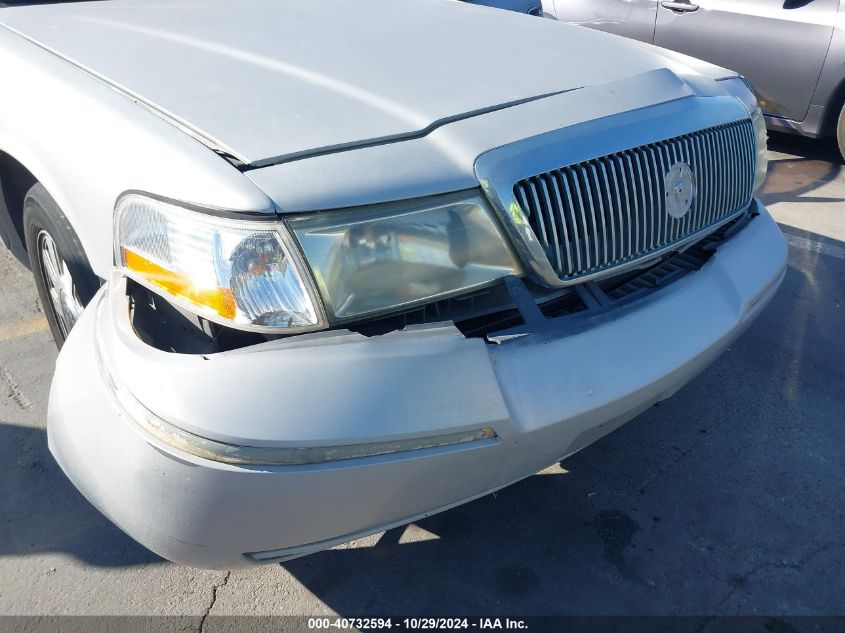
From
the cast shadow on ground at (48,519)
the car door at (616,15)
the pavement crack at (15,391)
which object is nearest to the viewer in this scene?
the cast shadow on ground at (48,519)

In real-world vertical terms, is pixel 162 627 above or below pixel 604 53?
below

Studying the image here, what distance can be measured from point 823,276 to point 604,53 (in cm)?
214

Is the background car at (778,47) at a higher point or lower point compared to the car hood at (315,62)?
lower

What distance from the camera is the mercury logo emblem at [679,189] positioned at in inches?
83.9

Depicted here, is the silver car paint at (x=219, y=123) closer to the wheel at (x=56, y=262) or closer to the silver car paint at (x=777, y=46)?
the wheel at (x=56, y=262)

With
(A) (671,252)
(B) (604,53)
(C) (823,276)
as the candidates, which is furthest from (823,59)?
(A) (671,252)

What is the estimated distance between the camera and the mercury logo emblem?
2.13 meters

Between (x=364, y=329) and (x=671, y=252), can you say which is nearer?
(x=364, y=329)

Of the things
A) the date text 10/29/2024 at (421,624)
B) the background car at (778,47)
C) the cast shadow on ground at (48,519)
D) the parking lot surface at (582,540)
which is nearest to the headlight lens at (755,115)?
the parking lot surface at (582,540)

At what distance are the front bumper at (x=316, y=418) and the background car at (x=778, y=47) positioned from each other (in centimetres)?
434

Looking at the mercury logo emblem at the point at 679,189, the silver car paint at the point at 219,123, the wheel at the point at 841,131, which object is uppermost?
the silver car paint at the point at 219,123

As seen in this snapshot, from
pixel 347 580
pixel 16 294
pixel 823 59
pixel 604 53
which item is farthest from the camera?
pixel 823 59

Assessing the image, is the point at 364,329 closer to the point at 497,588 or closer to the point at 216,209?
the point at 216,209

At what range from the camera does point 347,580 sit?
7.55 feet
